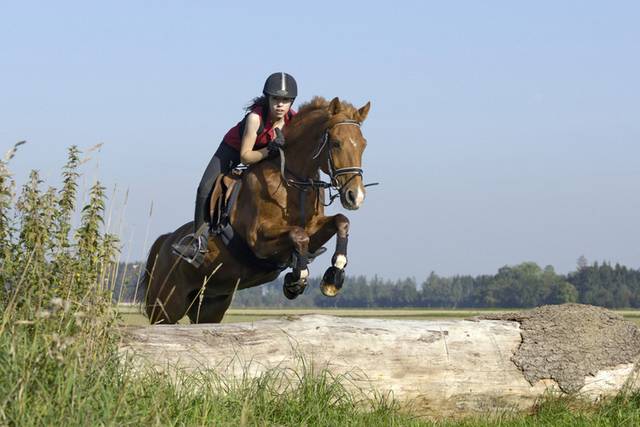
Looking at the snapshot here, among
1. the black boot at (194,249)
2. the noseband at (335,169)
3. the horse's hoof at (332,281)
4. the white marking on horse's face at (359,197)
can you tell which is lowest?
the horse's hoof at (332,281)

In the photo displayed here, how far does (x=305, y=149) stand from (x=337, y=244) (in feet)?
4.20

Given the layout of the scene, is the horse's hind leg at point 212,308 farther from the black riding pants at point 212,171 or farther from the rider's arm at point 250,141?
the rider's arm at point 250,141

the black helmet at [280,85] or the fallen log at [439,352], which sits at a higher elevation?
the black helmet at [280,85]

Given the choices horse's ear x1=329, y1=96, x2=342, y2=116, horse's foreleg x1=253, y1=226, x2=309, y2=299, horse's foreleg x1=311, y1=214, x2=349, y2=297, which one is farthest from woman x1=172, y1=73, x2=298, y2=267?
horse's foreleg x1=311, y1=214, x2=349, y2=297

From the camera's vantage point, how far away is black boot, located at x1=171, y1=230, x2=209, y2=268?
11594 millimetres

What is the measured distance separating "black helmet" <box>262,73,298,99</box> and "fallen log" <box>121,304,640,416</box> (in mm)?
3777

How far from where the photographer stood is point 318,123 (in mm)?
10828

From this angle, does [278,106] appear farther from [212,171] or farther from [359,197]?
[359,197]

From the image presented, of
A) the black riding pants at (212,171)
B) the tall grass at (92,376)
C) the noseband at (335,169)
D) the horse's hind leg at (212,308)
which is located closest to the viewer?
the tall grass at (92,376)

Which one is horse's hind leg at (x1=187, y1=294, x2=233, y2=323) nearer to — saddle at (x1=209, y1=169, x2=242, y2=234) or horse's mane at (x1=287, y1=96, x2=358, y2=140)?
saddle at (x1=209, y1=169, x2=242, y2=234)

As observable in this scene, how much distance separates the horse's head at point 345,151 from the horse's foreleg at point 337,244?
607mm

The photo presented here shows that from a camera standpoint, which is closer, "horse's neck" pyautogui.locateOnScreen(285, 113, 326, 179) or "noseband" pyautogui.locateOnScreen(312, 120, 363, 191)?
"noseband" pyautogui.locateOnScreen(312, 120, 363, 191)

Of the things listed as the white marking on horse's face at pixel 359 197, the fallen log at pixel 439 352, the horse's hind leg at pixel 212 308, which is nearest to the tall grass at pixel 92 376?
the fallen log at pixel 439 352

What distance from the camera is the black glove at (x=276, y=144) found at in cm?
1112
